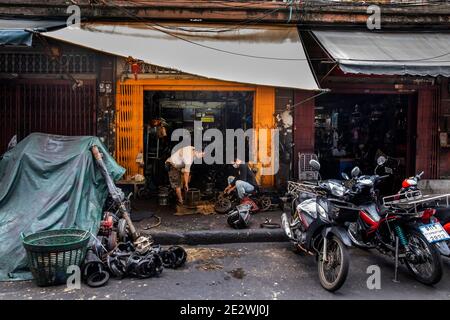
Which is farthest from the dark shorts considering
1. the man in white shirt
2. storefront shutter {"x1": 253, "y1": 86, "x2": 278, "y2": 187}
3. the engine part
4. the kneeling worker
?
storefront shutter {"x1": 253, "y1": 86, "x2": 278, "y2": 187}

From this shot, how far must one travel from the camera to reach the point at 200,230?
6.91m

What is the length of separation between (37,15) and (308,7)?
5.94 m

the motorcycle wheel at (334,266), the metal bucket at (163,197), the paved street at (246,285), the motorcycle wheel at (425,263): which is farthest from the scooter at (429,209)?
the metal bucket at (163,197)

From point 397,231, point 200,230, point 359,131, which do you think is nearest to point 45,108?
point 200,230

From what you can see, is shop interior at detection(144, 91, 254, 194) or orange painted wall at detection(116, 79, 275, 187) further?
shop interior at detection(144, 91, 254, 194)

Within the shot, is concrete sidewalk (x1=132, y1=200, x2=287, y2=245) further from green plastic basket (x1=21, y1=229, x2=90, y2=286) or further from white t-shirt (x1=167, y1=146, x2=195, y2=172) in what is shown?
green plastic basket (x1=21, y1=229, x2=90, y2=286)

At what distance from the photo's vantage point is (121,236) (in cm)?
604

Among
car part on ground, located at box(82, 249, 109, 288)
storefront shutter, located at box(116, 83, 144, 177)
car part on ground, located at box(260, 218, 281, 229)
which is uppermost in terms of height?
Answer: storefront shutter, located at box(116, 83, 144, 177)

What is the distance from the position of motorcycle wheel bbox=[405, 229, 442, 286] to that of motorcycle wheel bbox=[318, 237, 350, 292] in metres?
1.02

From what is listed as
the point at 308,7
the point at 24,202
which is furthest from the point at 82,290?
the point at 308,7

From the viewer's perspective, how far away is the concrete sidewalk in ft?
21.9

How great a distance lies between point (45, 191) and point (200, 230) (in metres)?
2.63

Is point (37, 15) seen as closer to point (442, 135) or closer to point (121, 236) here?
point (121, 236)

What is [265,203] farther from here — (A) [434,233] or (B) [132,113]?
(A) [434,233]
